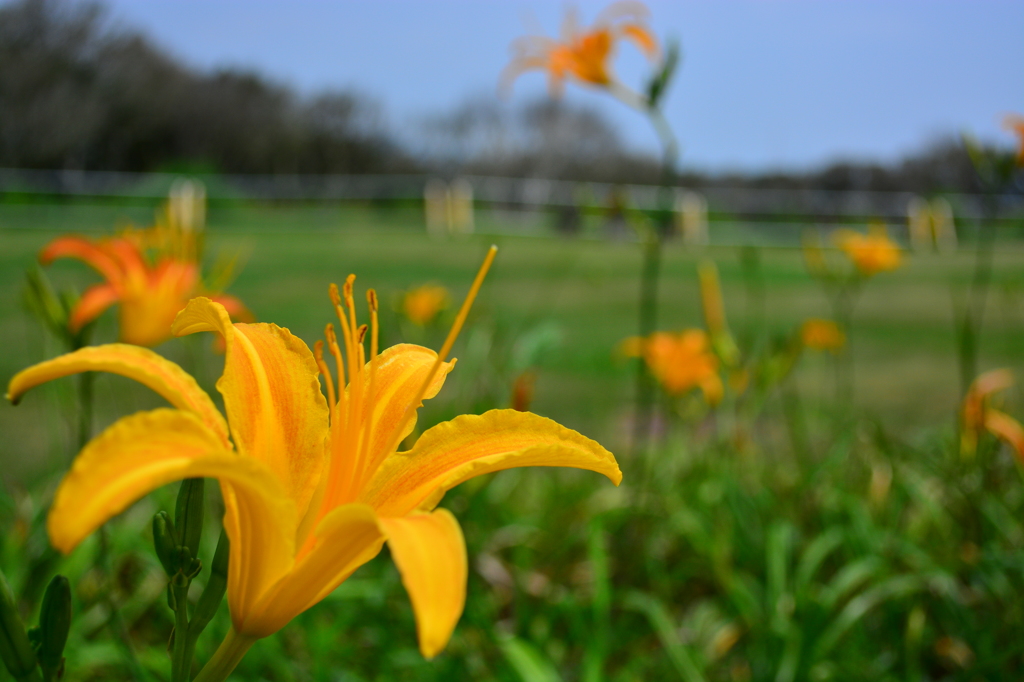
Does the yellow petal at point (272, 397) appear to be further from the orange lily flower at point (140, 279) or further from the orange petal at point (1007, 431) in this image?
the orange petal at point (1007, 431)

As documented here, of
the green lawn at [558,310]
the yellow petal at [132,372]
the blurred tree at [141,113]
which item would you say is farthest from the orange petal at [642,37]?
the blurred tree at [141,113]

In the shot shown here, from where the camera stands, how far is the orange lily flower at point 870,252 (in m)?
1.89

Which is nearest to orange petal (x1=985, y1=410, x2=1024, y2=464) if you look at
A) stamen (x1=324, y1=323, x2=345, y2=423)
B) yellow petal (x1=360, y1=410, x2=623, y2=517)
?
yellow petal (x1=360, y1=410, x2=623, y2=517)

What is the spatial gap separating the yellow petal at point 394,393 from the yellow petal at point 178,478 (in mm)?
97

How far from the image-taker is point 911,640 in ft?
4.09

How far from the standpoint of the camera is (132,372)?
40 cm

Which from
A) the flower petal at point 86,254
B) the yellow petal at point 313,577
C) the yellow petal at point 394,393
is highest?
the flower petal at point 86,254

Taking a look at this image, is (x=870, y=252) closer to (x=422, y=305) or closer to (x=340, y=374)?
(x=422, y=305)

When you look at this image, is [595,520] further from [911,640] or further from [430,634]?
[430,634]

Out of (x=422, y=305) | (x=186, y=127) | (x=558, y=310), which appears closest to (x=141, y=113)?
(x=186, y=127)

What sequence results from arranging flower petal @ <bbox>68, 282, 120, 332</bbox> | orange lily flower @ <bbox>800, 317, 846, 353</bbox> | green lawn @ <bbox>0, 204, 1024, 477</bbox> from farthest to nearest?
green lawn @ <bbox>0, 204, 1024, 477</bbox>, orange lily flower @ <bbox>800, 317, 846, 353</bbox>, flower petal @ <bbox>68, 282, 120, 332</bbox>

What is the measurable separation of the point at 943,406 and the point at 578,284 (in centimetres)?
472

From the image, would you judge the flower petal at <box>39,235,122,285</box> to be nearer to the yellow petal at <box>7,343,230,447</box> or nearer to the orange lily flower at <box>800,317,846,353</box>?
the yellow petal at <box>7,343,230,447</box>

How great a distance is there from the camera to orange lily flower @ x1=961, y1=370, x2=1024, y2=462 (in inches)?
46.8
